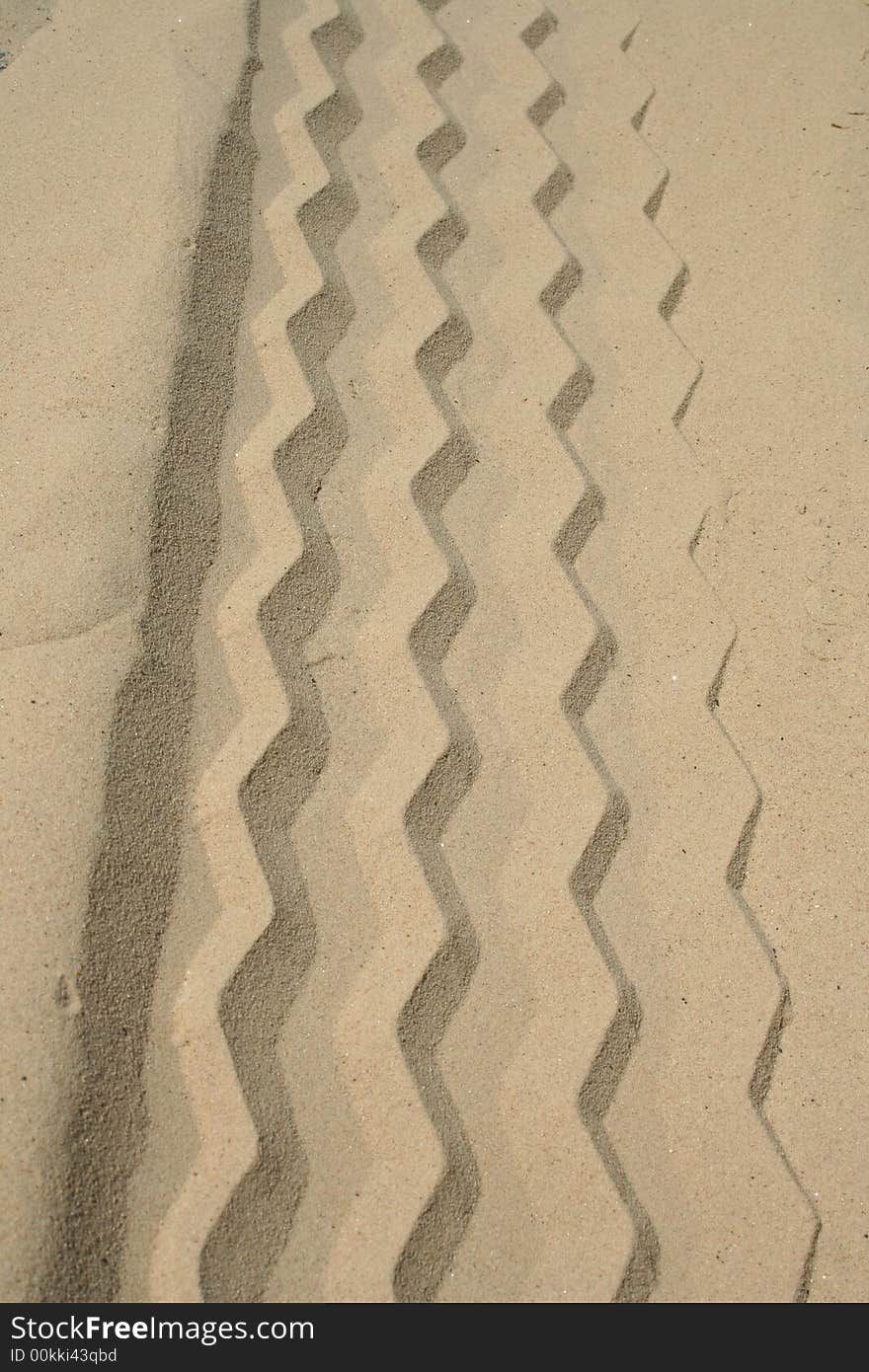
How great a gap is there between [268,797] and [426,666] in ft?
1.15

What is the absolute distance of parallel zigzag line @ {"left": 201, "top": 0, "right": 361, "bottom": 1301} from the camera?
1630 millimetres

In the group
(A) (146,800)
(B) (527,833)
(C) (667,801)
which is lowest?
(C) (667,801)

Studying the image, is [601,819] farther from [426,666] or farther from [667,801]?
[426,666]

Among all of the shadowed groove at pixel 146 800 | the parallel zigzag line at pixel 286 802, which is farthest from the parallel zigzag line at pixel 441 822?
the shadowed groove at pixel 146 800

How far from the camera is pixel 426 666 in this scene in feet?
6.79

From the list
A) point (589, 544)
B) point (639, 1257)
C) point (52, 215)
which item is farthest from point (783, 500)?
point (52, 215)

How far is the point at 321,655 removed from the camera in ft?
6.77

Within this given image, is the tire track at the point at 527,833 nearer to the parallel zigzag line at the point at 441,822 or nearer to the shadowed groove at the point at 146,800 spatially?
the parallel zigzag line at the point at 441,822

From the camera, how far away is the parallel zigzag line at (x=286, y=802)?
64.2 inches

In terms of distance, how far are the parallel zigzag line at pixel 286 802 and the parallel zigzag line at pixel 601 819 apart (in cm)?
41

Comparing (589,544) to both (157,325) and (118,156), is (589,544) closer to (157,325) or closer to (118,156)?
(157,325)

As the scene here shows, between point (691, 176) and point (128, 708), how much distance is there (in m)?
1.80

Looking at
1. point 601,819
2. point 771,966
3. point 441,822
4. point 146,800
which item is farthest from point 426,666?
point 771,966

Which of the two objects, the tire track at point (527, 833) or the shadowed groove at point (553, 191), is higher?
the shadowed groove at point (553, 191)
